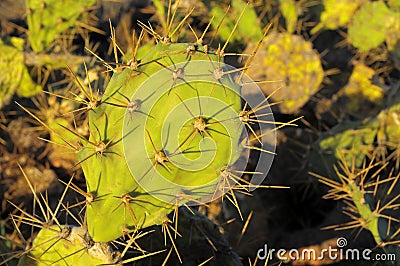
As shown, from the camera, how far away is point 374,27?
122 inches

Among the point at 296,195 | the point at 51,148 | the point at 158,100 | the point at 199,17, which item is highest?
the point at 158,100

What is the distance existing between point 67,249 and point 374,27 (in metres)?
2.12

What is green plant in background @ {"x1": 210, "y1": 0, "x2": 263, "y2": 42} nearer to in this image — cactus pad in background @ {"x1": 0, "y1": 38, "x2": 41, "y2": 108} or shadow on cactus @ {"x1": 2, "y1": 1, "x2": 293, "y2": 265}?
cactus pad in background @ {"x1": 0, "y1": 38, "x2": 41, "y2": 108}

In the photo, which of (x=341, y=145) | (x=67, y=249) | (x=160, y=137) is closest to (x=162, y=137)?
(x=160, y=137)

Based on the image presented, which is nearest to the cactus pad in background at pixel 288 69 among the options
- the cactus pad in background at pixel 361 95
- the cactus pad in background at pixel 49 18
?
the cactus pad in background at pixel 361 95

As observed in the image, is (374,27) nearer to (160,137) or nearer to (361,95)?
(361,95)

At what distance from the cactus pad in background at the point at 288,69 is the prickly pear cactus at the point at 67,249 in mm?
1377

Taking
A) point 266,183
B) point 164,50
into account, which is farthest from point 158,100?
point 266,183

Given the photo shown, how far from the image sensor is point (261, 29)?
3031 millimetres

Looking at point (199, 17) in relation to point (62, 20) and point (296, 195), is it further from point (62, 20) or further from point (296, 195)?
point (296, 195)

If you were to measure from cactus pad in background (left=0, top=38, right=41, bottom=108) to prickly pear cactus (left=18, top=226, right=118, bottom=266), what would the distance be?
3.85ft

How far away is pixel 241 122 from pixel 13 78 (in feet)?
5.19

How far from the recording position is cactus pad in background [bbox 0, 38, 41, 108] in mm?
2762

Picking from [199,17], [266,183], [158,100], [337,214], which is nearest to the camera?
[158,100]
